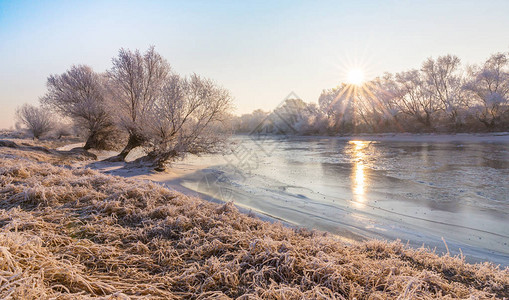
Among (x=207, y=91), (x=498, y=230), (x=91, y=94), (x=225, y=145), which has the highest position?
(x=91, y=94)

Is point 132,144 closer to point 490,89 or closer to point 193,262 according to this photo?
point 193,262

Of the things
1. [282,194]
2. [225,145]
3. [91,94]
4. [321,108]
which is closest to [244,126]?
Answer: [321,108]

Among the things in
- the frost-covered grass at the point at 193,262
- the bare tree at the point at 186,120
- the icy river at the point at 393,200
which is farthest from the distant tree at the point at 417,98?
the frost-covered grass at the point at 193,262

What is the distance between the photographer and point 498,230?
190 inches

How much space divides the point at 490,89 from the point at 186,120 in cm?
3803

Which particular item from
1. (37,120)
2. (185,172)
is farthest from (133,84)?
(37,120)

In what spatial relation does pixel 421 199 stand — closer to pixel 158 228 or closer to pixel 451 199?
pixel 451 199

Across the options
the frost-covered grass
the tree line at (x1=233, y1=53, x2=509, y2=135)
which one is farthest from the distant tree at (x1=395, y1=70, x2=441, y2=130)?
the frost-covered grass

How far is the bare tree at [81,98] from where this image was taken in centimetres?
1922

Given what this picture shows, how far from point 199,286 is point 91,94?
22.7 metres

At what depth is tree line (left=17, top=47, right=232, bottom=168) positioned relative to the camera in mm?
12453

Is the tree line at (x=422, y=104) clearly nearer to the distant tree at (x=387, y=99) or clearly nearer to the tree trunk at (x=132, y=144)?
the distant tree at (x=387, y=99)

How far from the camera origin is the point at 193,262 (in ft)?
8.23

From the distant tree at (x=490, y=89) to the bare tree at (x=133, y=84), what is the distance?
3676 cm
